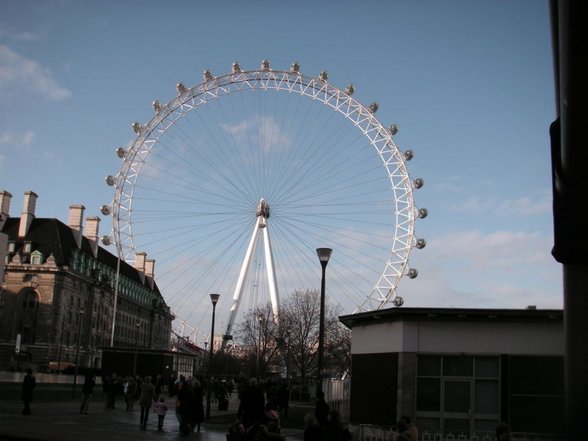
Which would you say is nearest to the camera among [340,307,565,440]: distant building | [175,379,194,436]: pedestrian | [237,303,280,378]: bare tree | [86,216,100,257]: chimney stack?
[340,307,565,440]: distant building

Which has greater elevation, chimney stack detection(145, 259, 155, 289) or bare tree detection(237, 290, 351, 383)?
chimney stack detection(145, 259, 155, 289)

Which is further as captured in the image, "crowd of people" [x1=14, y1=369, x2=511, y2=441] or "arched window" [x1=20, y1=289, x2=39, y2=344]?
"arched window" [x1=20, y1=289, x2=39, y2=344]

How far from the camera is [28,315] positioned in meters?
104

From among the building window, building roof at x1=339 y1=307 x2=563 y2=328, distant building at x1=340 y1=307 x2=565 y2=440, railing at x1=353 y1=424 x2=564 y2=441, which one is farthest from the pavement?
building roof at x1=339 y1=307 x2=563 y2=328

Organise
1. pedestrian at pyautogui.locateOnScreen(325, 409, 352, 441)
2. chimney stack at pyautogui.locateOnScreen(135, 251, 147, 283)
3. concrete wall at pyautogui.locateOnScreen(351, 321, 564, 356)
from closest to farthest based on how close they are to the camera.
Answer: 1. pedestrian at pyautogui.locateOnScreen(325, 409, 352, 441)
2. concrete wall at pyautogui.locateOnScreen(351, 321, 564, 356)
3. chimney stack at pyautogui.locateOnScreen(135, 251, 147, 283)

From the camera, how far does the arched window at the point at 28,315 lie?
10206 cm

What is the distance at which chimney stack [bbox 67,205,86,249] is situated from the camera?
389 feet

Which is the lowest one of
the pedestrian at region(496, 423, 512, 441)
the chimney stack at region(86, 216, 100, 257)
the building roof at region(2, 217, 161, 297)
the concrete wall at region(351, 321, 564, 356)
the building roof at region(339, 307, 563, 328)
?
the pedestrian at region(496, 423, 512, 441)

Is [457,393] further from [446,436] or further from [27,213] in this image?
[27,213]

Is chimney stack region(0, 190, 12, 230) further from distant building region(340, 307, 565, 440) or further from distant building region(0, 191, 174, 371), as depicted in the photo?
distant building region(340, 307, 565, 440)

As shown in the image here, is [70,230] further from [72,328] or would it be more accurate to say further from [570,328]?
[570,328]

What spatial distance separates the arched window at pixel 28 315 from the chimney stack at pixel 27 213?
34.1 feet

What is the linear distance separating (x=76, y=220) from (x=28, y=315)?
2155cm

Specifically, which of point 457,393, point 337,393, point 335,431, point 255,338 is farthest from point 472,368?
point 255,338
